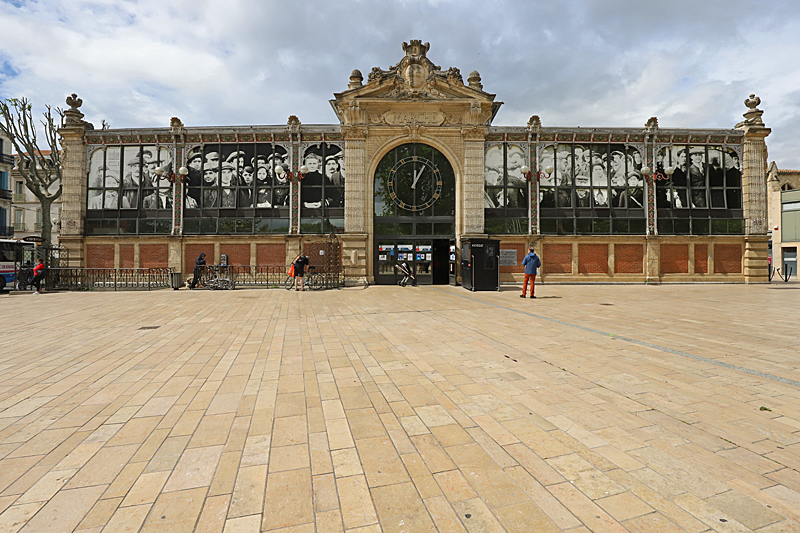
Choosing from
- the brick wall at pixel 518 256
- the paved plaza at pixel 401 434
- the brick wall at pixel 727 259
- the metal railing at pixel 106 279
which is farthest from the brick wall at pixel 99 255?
the brick wall at pixel 727 259

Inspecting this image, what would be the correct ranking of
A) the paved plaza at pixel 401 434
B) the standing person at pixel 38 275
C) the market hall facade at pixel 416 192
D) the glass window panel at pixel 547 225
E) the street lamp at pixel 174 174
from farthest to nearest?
the glass window panel at pixel 547 225
the market hall facade at pixel 416 192
the street lamp at pixel 174 174
the standing person at pixel 38 275
the paved plaza at pixel 401 434

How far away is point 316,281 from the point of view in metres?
18.7

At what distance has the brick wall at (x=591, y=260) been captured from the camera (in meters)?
21.2

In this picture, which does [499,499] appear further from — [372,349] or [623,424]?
[372,349]

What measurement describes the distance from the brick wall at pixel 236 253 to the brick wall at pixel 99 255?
20.4 feet

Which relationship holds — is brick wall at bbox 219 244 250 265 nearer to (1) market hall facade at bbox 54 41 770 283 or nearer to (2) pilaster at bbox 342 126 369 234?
(1) market hall facade at bbox 54 41 770 283

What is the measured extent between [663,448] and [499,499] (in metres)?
1.54

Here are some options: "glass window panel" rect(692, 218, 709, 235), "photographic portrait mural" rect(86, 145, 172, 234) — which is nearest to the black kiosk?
"glass window panel" rect(692, 218, 709, 235)

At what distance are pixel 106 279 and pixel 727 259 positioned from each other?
3537cm

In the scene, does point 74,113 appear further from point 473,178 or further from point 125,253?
point 473,178

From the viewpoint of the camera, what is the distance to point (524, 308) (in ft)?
36.1

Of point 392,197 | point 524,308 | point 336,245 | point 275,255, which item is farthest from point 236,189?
point 524,308

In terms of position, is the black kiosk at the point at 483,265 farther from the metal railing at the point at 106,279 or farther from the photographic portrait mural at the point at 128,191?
the photographic portrait mural at the point at 128,191

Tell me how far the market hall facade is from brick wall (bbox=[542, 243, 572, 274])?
81 millimetres
